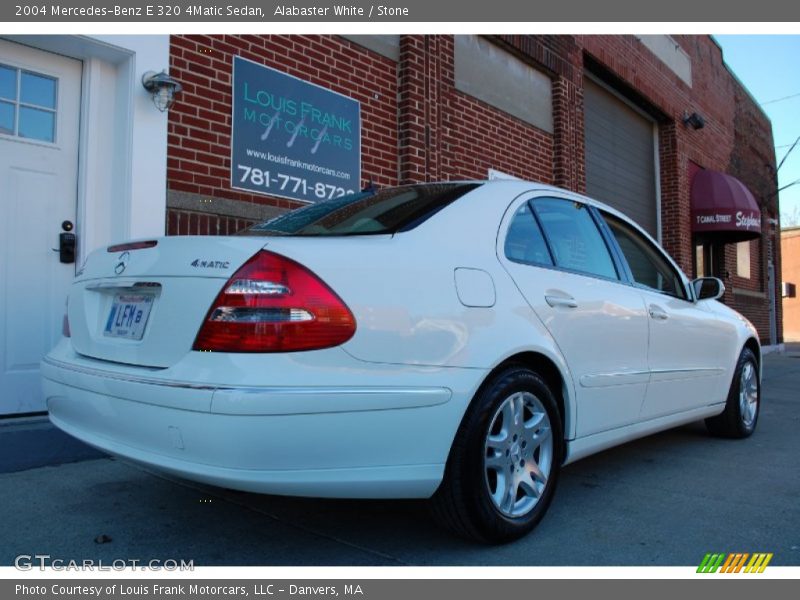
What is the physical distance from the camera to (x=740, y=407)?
4734 mm

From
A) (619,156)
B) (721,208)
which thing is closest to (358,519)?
(619,156)

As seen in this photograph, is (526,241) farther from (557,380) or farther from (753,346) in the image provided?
(753,346)

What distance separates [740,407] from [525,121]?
4.96m

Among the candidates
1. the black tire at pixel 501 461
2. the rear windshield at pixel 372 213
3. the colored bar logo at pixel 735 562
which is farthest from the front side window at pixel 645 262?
the colored bar logo at pixel 735 562

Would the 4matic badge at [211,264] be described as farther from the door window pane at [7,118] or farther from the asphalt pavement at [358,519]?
the door window pane at [7,118]

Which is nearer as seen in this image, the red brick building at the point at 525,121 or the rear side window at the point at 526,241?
the rear side window at the point at 526,241

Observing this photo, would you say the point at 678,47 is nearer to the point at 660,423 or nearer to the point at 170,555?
the point at 660,423

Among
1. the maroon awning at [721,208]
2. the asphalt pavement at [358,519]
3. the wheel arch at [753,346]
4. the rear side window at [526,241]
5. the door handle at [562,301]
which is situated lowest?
the asphalt pavement at [358,519]

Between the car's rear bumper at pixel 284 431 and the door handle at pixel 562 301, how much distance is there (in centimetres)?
66

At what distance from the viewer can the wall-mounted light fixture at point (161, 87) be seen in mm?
4578

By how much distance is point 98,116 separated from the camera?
15.4ft

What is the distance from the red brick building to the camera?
507 cm

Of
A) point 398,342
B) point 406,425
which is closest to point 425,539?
point 406,425

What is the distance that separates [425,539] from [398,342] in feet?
3.00
